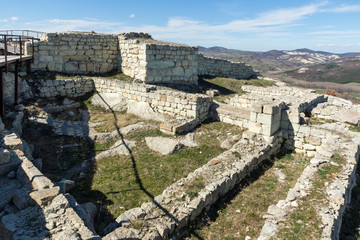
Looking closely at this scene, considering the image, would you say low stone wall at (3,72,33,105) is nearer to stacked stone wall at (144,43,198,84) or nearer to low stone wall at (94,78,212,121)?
low stone wall at (94,78,212,121)

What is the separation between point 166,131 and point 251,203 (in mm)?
4574

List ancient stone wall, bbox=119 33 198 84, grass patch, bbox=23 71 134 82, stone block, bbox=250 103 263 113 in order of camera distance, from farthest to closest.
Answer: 1. ancient stone wall, bbox=119 33 198 84
2. grass patch, bbox=23 71 134 82
3. stone block, bbox=250 103 263 113

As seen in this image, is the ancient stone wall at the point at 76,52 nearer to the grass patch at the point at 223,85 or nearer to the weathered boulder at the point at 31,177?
the grass patch at the point at 223,85

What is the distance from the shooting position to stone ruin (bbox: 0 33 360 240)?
4.61 m

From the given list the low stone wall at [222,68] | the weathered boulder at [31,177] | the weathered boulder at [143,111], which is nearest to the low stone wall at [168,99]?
the weathered boulder at [143,111]

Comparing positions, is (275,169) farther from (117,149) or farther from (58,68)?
(58,68)

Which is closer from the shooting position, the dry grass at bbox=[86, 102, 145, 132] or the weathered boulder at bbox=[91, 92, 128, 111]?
the dry grass at bbox=[86, 102, 145, 132]

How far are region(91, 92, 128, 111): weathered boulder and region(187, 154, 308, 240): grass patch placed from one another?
756 centimetres

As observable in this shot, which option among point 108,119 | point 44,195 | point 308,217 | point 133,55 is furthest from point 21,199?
point 133,55

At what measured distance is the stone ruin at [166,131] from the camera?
4.61 meters

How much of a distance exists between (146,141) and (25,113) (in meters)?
5.74

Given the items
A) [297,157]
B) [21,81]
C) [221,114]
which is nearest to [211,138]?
[221,114]

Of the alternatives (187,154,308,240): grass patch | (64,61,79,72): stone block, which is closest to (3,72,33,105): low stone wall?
(64,61,79,72): stone block

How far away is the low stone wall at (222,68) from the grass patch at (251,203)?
13970 millimetres
